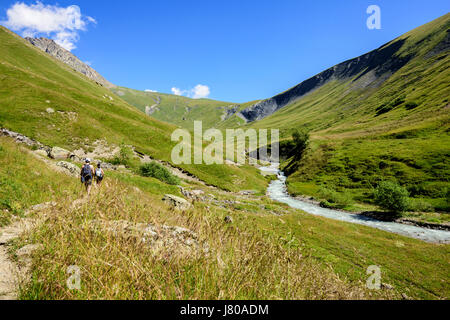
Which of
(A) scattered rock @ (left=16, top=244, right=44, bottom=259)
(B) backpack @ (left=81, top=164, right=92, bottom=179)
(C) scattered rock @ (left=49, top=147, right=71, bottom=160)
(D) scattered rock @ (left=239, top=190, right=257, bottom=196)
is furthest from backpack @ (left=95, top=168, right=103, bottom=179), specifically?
(D) scattered rock @ (left=239, top=190, right=257, bottom=196)

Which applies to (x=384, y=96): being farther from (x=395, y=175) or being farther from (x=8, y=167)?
(x=8, y=167)

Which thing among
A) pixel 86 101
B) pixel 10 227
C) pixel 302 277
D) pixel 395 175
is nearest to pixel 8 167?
pixel 10 227

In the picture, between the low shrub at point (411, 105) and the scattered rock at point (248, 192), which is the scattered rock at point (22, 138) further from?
the low shrub at point (411, 105)

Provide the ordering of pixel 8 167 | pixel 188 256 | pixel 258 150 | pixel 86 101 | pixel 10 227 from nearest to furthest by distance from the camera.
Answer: pixel 188 256
pixel 10 227
pixel 8 167
pixel 86 101
pixel 258 150

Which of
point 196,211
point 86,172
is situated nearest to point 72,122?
point 86,172

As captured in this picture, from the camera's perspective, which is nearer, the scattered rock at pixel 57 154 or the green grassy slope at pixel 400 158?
the scattered rock at pixel 57 154

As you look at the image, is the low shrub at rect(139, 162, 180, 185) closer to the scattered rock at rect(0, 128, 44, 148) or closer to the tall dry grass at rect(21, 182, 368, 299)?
the scattered rock at rect(0, 128, 44, 148)

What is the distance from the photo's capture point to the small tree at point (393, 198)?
4175 cm

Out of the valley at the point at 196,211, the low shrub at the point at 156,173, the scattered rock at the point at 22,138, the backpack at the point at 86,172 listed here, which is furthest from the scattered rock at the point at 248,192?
the scattered rock at the point at 22,138

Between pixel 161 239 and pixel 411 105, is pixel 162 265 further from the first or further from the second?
pixel 411 105

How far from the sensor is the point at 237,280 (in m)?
3.33

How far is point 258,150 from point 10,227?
158 metres

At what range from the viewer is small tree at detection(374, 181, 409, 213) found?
41.8 metres
